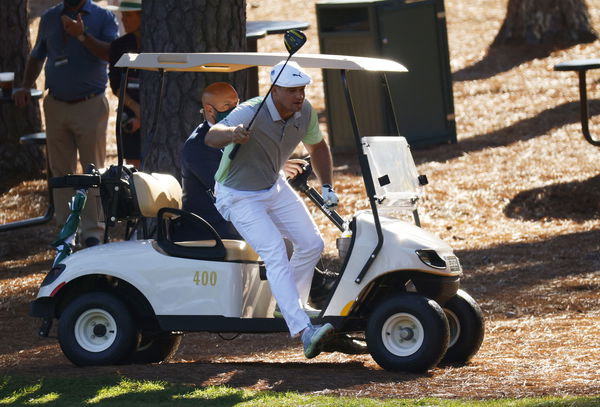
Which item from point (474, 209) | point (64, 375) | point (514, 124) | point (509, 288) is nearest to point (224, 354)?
point (64, 375)

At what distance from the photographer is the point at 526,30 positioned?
17.8 metres

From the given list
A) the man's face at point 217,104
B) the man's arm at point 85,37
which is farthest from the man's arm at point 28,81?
the man's face at point 217,104

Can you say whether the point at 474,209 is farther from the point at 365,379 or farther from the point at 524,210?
the point at 365,379

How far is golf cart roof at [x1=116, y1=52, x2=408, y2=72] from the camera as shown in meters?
5.98

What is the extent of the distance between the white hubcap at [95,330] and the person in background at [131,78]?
310cm

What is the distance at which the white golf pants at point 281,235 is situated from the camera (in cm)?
609

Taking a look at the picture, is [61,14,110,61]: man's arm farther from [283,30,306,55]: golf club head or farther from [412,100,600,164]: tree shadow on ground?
[412,100,600,164]: tree shadow on ground

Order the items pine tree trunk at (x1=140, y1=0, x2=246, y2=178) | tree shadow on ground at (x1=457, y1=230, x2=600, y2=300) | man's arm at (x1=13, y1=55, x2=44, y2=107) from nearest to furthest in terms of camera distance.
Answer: pine tree trunk at (x1=140, y1=0, x2=246, y2=178), tree shadow on ground at (x1=457, y1=230, x2=600, y2=300), man's arm at (x1=13, y1=55, x2=44, y2=107)

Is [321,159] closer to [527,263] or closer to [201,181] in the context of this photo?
[201,181]

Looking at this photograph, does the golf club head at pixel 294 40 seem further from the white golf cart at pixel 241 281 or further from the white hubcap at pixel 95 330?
the white hubcap at pixel 95 330

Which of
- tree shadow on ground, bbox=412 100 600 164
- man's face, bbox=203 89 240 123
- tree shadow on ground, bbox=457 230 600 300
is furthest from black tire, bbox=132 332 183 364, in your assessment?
tree shadow on ground, bbox=412 100 600 164

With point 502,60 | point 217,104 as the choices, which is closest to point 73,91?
point 217,104

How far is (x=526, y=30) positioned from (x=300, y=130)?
1219 cm

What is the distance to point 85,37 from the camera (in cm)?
979
